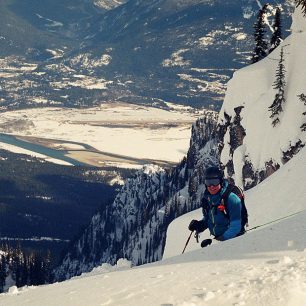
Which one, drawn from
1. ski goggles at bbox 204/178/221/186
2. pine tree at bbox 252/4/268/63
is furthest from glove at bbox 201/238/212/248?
pine tree at bbox 252/4/268/63

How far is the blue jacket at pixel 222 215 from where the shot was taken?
55.3ft

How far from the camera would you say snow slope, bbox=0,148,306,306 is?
Result: 35.6ft

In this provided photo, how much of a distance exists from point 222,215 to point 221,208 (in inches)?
14.0

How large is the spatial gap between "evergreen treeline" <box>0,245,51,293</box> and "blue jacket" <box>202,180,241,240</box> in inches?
4453

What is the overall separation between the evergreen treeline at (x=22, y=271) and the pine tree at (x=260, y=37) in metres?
71.3

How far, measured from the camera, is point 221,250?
15.3 metres

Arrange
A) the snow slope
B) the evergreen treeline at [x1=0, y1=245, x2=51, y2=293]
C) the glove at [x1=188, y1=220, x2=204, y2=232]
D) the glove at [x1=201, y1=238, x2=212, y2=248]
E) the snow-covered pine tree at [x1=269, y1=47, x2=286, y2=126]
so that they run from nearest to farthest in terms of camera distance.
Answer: the snow slope
the glove at [x1=201, y1=238, x2=212, y2=248]
the glove at [x1=188, y1=220, x2=204, y2=232]
the snow-covered pine tree at [x1=269, y1=47, x2=286, y2=126]
the evergreen treeline at [x1=0, y1=245, x2=51, y2=293]

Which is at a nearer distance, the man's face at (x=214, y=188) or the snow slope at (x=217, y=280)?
the snow slope at (x=217, y=280)

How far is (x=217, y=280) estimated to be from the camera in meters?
12.0

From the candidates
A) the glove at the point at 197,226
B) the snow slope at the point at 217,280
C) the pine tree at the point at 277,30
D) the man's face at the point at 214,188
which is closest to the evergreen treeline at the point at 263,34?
the pine tree at the point at 277,30

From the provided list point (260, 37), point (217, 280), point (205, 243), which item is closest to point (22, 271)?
point (260, 37)

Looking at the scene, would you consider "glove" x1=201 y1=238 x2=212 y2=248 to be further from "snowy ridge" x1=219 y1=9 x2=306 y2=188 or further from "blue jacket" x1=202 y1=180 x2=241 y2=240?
"snowy ridge" x1=219 y1=9 x2=306 y2=188

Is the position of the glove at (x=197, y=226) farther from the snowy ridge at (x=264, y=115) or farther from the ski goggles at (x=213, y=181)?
the snowy ridge at (x=264, y=115)

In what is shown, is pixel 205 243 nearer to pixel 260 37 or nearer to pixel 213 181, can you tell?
pixel 213 181
